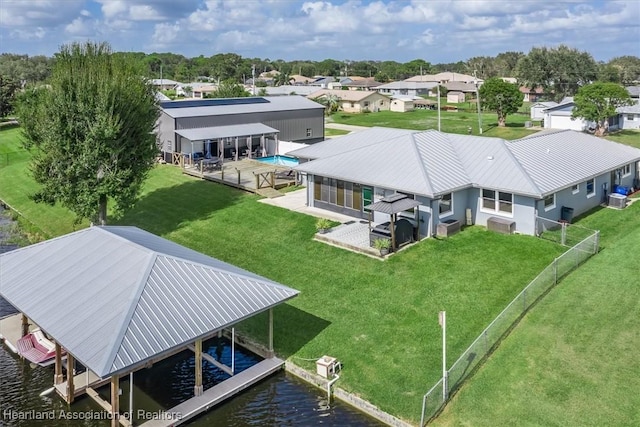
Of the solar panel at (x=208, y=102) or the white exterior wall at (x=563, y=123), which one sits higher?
the solar panel at (x=208, y=102)

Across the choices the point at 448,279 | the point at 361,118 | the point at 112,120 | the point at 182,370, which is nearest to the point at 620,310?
the point at 448,279

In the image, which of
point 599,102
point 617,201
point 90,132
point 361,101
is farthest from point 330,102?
point 90,132

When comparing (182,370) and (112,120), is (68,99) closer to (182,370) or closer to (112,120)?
(112,120)

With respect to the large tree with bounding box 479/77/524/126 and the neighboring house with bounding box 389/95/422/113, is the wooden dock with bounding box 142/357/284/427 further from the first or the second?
the neighboring house with bounding box 389/95/422/113

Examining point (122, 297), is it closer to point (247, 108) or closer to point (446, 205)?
point (446, 205)

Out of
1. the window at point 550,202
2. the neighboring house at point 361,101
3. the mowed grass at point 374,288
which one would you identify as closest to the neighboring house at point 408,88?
the neighboring house at point 361,101

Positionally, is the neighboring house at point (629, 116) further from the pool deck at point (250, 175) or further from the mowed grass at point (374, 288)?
the mowed grass at point (374, 288)
